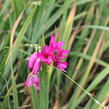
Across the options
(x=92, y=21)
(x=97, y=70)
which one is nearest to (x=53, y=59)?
(x=97, y=70)

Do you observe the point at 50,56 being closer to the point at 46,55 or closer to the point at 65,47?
the point at 46,55

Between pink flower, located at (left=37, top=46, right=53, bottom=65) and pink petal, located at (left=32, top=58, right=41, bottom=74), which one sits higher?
pink flower, located at (left=37, top=46, right=53, bottom=65)

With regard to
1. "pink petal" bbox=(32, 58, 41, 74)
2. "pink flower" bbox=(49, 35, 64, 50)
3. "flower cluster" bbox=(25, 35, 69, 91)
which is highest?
"pink flower" bbox=(49, 35, 64, 50)

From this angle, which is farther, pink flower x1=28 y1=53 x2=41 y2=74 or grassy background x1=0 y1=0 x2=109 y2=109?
grassy background x1=0 y1=0 x2=109 y2=109

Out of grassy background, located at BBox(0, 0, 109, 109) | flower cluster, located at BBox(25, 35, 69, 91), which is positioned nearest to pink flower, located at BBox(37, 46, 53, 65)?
flower cluster, located at BBox(25, 35, 69, 91)

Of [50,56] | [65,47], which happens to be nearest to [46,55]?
[50,56]

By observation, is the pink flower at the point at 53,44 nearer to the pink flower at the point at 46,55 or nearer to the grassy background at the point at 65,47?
the pink flower at the point at 46,55

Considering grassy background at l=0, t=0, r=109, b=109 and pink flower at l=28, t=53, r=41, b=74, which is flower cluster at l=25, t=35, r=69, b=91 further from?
grassy background at l=0, t=0, r=109, b=109
